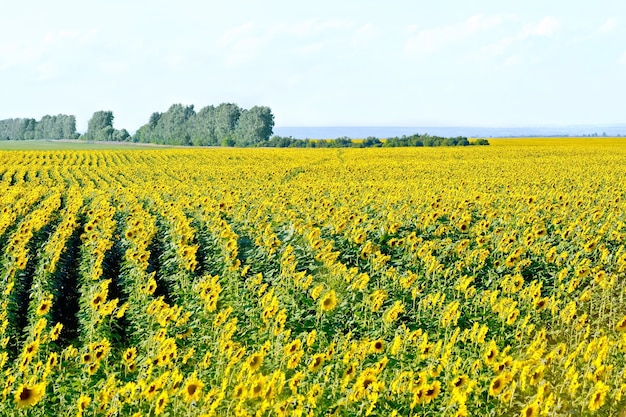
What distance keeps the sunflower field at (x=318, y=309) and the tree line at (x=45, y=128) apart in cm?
16810

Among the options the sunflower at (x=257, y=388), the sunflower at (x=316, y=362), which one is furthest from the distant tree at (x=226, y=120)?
the sunflower at (x=257, y=388)

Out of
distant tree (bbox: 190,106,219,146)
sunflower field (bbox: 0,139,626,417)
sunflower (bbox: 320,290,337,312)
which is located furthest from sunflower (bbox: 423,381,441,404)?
distant tree (bbox: 190,106,219,146)

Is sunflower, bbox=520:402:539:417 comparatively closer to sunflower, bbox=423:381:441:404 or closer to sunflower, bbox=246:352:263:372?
sunflower, bbox=423:381:441:404

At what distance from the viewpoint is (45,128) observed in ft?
594

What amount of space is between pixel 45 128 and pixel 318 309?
191m

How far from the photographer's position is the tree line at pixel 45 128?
17325 centimetres

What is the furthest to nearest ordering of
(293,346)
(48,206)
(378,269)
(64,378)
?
(48,206), (378,269), (64,378), (293,346)

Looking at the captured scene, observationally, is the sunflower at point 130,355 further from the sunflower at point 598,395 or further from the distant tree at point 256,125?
the distant tree at point 256,125

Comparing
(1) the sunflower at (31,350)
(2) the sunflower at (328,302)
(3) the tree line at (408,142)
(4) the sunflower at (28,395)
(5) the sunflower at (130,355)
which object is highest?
(3) the tree line at (408,142)

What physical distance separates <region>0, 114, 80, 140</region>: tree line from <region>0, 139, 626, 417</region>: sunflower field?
552ft

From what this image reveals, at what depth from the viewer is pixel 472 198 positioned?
16.4 metres

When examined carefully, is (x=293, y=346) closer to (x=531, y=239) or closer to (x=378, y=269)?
(x=378, y=269)

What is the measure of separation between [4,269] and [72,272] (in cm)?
170

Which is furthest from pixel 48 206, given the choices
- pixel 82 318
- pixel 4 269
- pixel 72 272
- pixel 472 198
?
pixel 472 198
